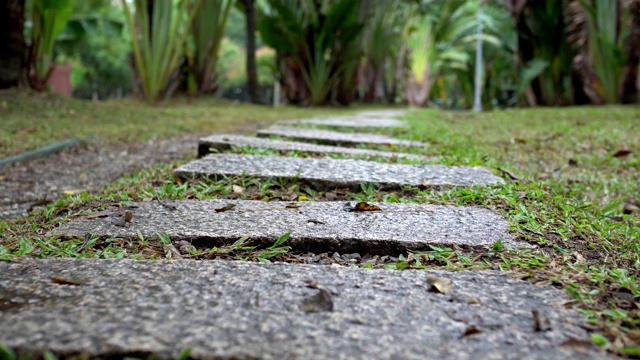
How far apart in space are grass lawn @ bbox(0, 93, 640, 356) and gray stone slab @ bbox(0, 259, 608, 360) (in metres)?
0.09

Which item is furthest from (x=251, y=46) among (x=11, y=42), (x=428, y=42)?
(x=428, y=42)

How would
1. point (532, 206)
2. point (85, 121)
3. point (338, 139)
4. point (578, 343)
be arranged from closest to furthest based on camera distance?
1. point (578, 343)
2. point (532, 206)
3. point (338, 139)
4. point (85, 121)

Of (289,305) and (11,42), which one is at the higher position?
(11,42)

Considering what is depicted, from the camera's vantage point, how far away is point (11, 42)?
4.71 metres

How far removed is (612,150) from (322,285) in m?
2.72

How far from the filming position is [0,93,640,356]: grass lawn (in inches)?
40.8

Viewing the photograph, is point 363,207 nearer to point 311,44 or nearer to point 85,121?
point 85,121

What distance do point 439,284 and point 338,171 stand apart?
1.01 metres

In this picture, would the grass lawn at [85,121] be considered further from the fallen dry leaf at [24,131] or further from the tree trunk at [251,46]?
the tree trunk at [251,46]

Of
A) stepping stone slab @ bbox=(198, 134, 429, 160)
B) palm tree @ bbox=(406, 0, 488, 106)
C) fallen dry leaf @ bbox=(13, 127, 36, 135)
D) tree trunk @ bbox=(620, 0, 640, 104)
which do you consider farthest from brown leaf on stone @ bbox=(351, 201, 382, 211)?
palm tree @ bbox=(406, 0, 488, 106)

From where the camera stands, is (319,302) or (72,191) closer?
(319,302)

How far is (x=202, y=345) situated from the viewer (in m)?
0.72

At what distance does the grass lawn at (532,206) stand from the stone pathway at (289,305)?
0.19 feet

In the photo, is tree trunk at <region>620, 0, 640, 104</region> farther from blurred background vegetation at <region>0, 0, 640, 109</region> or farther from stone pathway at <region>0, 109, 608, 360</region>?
stone pathway at <region>0, 109, 608, 360</region>
